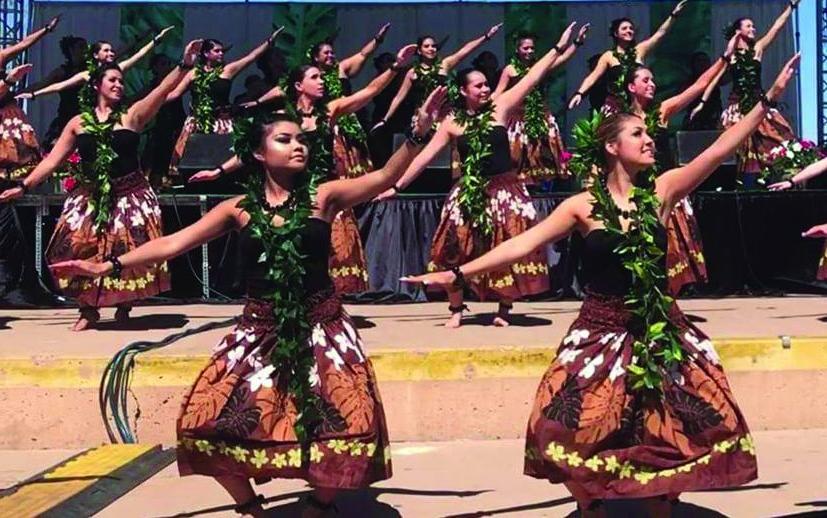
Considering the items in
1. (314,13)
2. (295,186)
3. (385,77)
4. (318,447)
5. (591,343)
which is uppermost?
(314,13)

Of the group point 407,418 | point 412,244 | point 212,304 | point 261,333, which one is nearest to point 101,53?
point 212,304

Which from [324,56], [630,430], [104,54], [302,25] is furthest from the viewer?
[302,25]

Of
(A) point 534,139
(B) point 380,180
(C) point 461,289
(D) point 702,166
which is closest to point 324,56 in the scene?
(A) point 534,139

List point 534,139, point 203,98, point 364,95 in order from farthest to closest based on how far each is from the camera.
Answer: point 203,98
point 534,139
point 364,95

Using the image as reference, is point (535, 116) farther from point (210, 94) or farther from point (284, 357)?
point (284, 357)

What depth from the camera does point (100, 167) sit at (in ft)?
19.0

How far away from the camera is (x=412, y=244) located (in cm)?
775

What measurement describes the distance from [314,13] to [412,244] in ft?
17.6

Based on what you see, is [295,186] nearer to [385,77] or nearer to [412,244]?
[385,77]

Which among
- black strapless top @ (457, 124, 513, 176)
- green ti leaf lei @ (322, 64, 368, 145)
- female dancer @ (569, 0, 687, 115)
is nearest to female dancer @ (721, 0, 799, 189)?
female dancer @ (569, 0, 687, 115)

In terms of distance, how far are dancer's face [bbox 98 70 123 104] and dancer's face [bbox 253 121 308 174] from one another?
273 centimetres

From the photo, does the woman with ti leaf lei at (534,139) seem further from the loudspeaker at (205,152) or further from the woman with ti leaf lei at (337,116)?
the woman with ti leaf lei at (337,116)

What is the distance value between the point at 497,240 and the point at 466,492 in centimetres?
224

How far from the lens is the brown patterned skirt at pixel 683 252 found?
589 centimetres
